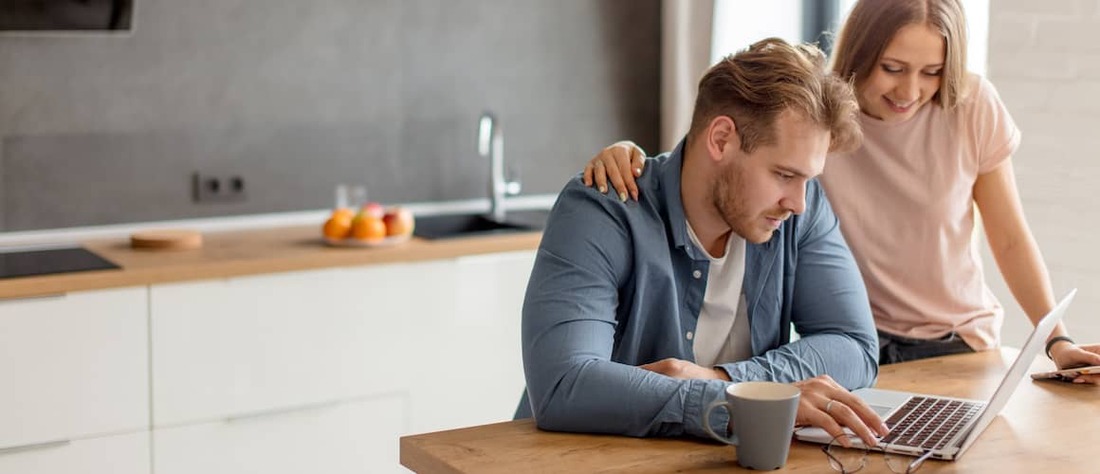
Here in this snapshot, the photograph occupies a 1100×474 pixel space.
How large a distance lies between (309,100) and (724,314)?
6.85 ft

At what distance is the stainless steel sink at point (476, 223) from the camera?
393 cm

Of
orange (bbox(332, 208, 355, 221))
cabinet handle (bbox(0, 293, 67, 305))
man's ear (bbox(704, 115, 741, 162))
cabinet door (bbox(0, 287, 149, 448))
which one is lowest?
cabinet door (bbox(0, 287, 149, 448))

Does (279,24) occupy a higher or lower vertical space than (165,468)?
higher

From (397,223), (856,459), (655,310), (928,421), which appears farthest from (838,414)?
(397,223)

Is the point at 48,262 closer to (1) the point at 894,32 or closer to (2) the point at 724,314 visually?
(2) the point at 724,314

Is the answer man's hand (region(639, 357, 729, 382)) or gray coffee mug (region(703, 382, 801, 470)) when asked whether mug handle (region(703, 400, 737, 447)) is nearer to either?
gray coffee mug (region(703, 382, 801, 470))

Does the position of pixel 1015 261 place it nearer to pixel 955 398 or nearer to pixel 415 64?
pixel 955 398

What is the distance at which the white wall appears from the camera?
9.96 ft

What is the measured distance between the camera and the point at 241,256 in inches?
130

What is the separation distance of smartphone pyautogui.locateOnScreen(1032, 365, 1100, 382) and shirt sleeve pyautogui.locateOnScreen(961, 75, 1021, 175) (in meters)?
0.43

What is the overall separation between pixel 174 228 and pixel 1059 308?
253cm

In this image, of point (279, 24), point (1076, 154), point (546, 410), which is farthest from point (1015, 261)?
point (279, 24)

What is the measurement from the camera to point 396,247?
3480 mm

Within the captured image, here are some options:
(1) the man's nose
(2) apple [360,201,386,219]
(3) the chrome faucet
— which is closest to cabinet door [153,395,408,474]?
(2) apple [360,201,386,219]
